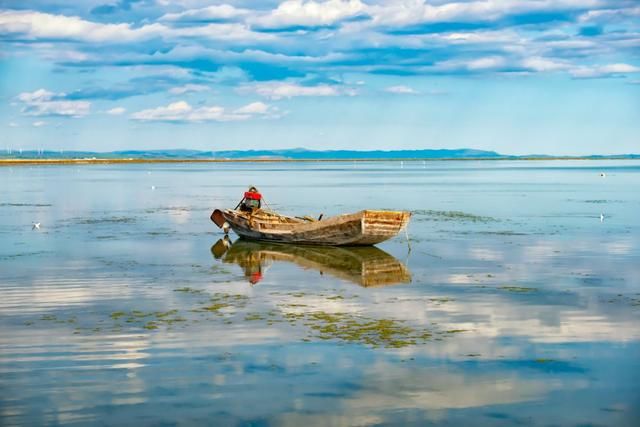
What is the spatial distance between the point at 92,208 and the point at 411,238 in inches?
1321

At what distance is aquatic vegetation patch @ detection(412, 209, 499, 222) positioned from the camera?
53.8 metres

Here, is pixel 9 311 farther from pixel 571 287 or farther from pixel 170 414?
pixel 571 287

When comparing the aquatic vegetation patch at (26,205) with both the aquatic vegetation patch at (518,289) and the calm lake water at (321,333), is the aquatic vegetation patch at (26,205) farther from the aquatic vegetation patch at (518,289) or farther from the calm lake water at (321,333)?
the aquatic vegetation patch at (518,289)

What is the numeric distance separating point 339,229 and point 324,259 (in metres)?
3.30

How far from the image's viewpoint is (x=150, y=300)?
2403cm

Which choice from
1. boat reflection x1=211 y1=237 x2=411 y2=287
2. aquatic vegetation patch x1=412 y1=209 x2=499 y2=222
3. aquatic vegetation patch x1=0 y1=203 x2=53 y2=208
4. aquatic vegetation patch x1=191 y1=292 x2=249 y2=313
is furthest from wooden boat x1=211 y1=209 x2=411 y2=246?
aquatic vegetation patch x1=0 y1=203 x2=53 y2=208

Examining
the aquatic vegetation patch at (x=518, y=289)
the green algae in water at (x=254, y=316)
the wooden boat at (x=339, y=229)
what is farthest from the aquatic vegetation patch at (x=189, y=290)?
the wooden boat at (x=339, y=229)

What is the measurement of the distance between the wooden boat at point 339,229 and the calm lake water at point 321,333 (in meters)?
0.83

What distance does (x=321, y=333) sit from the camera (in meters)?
19.3

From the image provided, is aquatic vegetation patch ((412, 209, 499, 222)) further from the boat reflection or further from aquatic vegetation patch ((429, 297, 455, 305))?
aquatic vegetation patch ((429, 297, 455, 305))

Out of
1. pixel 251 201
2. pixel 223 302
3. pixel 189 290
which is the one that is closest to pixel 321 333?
pixel 223 302

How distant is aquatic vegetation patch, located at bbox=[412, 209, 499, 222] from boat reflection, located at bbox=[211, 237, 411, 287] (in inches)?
661

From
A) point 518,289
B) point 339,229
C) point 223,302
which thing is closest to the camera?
point 223,302

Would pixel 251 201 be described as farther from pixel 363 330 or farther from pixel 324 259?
pixel 363 330
